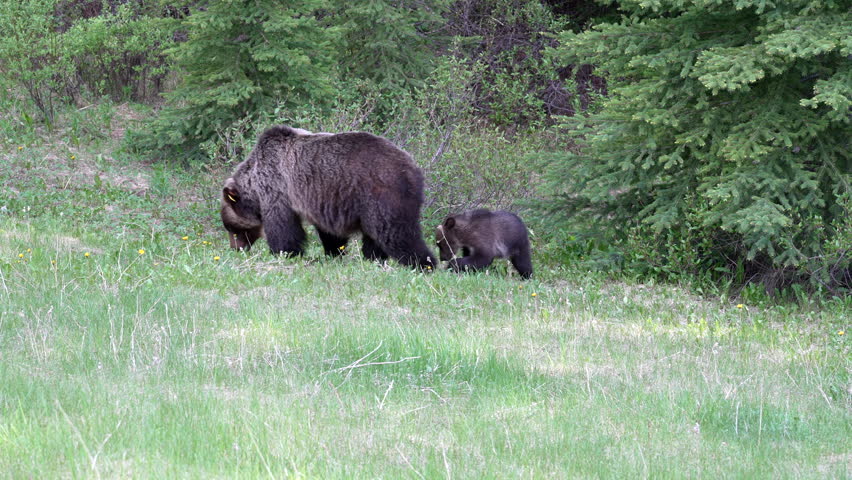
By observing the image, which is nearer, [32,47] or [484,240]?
[484,240]

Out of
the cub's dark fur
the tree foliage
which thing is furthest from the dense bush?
the tree foliage

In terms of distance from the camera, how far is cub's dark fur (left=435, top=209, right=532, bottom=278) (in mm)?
11305

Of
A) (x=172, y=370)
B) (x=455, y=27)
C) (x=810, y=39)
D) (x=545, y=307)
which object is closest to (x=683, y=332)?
(x=545, y=307)

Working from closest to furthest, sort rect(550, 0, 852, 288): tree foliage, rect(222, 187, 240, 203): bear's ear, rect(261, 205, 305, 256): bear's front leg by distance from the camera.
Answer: rect(550, 0, 852, 288): tree foliage
rect(261, 205, 305, 256): bear's front leg
rect(222, 187, 240, 203): bear's ear

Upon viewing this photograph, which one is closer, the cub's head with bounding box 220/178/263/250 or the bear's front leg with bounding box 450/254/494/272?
the bear's front leg with bounding box 450/254/494/272

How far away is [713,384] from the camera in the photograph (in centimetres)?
607

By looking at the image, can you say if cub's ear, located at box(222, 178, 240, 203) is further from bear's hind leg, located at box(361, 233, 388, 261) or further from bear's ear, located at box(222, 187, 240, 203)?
bear's hind leg, located at box(361, 233, 388, 261)

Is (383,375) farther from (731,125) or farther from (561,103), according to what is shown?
(561,103)

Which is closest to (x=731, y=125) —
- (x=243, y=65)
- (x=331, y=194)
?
(x=331, y=194)

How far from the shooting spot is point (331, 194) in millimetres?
10609

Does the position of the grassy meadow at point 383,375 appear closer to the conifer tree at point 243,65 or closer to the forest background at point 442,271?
the forest background at point 442,271

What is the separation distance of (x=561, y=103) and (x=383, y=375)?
17.1 m

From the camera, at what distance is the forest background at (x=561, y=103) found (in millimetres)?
10359

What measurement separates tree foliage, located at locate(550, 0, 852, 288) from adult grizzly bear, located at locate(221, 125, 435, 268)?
2.47 m
